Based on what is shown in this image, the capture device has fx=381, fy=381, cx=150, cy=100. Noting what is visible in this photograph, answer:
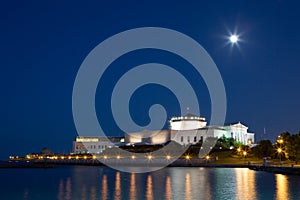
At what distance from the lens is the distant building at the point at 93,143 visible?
468ft

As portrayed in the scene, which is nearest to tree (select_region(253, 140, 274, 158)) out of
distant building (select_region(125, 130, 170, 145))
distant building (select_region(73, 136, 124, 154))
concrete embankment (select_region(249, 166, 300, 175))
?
concrete embankment (select_region(249, 166, 300, 175))

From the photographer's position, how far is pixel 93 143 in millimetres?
143500

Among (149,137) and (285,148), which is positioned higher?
(149,137)

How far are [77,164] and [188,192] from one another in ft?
218

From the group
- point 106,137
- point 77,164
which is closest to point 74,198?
point 77,164

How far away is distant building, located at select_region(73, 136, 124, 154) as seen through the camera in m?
142

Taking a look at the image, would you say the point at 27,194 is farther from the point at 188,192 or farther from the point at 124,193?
the point at 188,192

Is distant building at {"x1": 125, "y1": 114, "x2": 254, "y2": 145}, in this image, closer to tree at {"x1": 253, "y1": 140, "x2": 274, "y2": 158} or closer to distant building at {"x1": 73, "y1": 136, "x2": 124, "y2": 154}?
distant building at {"x1": 73, "y1": 136, "x2": 124, "y2": 154}

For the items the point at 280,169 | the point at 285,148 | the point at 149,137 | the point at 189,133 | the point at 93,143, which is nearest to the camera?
the point at 280,169

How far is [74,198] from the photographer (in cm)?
2741

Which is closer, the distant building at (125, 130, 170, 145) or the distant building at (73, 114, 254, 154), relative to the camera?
the distant building at (73, 114, 254, 154)

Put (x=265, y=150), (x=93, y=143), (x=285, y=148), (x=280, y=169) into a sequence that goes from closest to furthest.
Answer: (x=280, y=169) < (x=285, y=148) < (x=265, y=150) < (x=93, y=143)

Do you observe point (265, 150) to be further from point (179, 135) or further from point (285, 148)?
point (179, 135)

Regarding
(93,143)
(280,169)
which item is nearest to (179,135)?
(93,143)
